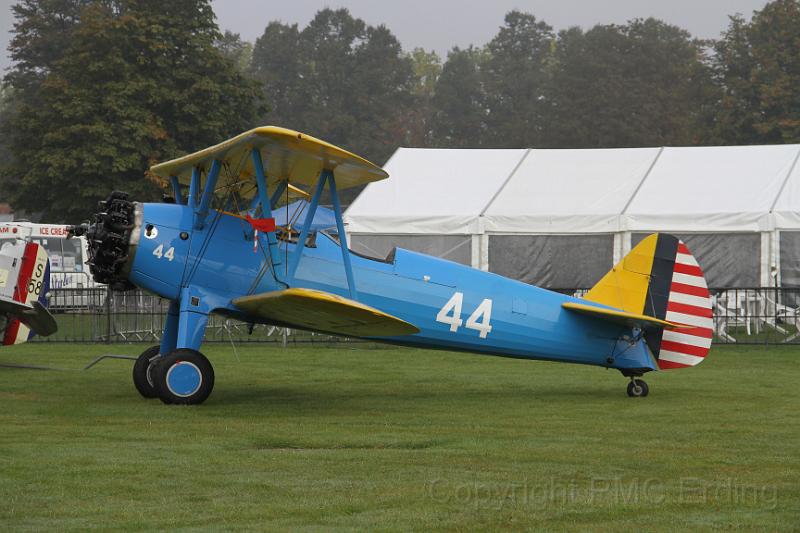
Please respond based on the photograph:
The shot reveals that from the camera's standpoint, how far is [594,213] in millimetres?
23297

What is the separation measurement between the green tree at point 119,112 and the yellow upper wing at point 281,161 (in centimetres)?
3109

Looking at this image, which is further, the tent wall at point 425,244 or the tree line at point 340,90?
the tree line at point 340,90

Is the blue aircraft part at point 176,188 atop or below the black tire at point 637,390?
atop

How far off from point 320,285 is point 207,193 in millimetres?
1487

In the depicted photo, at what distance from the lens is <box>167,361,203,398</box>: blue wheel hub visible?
10914 mm

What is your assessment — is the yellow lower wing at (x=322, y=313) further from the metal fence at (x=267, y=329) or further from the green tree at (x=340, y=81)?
the green tree at (x=340, y=81)

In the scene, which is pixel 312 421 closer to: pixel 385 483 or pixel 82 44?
pixel 385 483

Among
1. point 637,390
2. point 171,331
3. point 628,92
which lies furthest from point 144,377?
point 628,92

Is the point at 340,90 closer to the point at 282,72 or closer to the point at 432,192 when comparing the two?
the point at 282,72

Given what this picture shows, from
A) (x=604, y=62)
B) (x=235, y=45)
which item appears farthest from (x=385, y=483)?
(x=235, y=45)

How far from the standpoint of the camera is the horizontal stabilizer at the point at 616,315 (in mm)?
11922

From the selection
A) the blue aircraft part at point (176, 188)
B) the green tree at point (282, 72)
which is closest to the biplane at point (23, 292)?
the blue aircraft part at point (176, 188)

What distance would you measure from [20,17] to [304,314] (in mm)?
55231

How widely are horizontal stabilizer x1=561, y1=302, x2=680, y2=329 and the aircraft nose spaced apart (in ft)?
15.3
